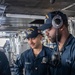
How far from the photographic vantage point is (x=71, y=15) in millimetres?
5227

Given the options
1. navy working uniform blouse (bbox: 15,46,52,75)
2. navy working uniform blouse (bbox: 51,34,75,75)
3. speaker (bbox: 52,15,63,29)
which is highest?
speaker (bbox: 52,15,63,29)

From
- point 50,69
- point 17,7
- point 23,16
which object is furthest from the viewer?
point 23,16

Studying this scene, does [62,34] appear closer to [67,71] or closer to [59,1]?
[67,71]

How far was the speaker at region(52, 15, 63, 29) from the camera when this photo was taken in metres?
1.46

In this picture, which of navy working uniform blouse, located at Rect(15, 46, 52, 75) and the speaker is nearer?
the speaker

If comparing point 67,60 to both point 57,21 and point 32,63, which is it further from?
point 32,63

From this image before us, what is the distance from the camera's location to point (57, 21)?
1486 mm

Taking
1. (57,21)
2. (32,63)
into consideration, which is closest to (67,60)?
(57,21)

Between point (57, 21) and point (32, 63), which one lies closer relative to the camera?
point (57, 21)

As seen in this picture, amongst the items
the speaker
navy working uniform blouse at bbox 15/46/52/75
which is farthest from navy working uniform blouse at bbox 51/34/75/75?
navy working uniform blouse at bbox 15/46/52/75

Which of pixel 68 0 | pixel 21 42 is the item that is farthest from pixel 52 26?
pixel 21 42

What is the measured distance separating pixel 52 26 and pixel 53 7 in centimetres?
306

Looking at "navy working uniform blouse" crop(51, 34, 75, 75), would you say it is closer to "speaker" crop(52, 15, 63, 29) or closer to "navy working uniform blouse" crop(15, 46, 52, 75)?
"speaker" crop(52, 15, 63, 29)

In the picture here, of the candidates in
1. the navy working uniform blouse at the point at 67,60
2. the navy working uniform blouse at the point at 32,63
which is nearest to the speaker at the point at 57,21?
the navy working uniform blouse at the point at 67,60
